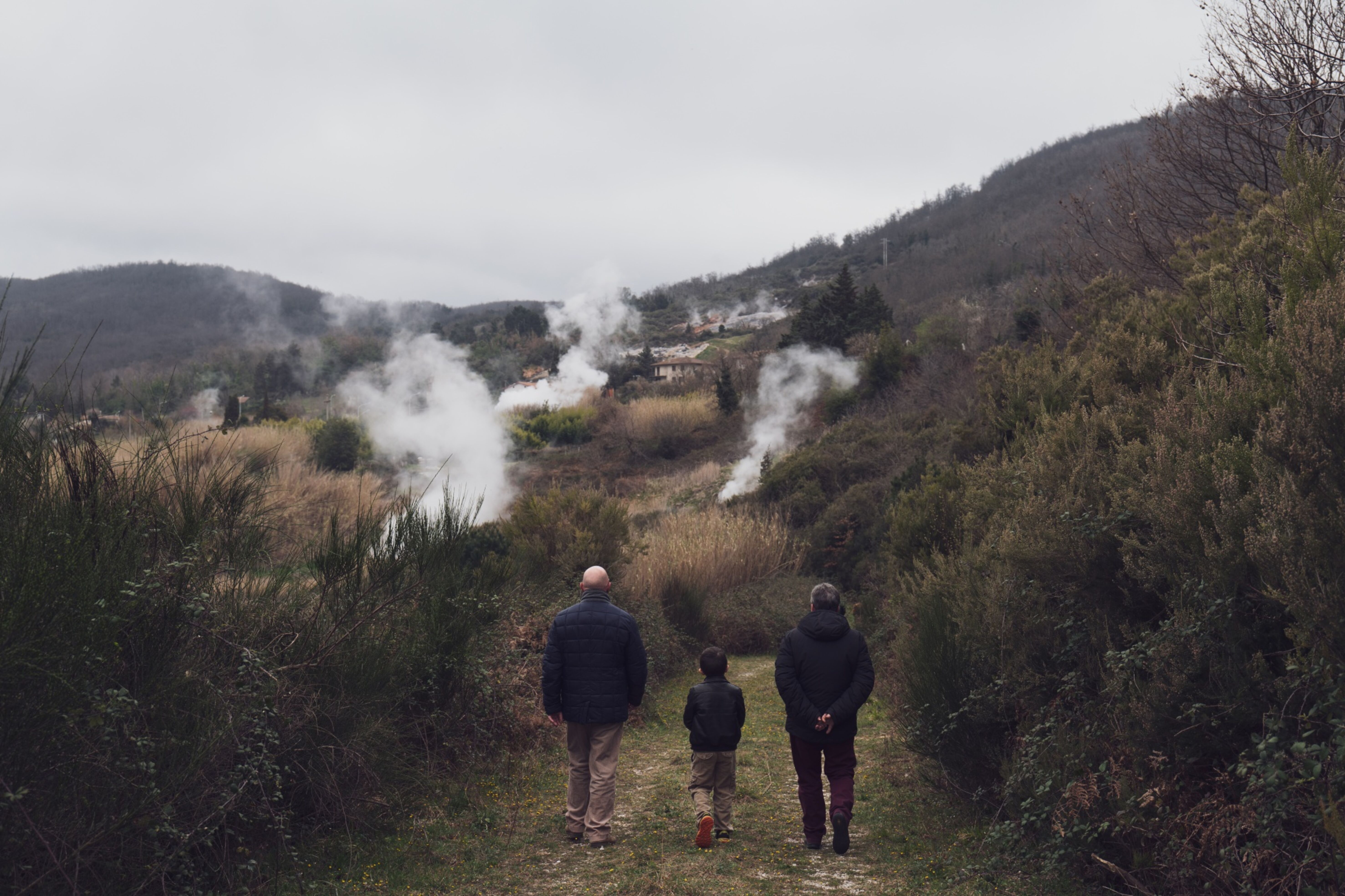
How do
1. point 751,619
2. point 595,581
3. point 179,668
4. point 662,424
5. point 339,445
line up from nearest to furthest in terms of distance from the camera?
point 179,668 → point 595,581 → point 751,619 → point 339,445 → point 662,424

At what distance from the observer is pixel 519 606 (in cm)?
923

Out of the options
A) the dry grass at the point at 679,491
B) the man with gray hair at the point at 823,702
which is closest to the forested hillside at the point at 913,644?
the man with gray hair at the point at 823,702

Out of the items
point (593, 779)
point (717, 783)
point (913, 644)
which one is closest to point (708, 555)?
point (913, 644)

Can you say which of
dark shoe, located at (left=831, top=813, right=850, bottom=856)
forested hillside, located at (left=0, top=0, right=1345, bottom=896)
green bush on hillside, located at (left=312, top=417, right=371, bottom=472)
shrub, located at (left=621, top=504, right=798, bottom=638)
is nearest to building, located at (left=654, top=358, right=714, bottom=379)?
green bush on hillside, located at (left=312, top=417, right=371, bottom=472)

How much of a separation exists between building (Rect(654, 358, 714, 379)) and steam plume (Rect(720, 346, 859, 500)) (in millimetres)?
6807

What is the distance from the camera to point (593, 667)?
5.57 meters

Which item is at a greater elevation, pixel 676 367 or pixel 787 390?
pixel 676 367

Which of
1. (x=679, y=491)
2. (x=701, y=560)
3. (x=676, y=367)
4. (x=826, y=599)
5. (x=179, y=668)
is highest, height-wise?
(x=676, y=367)

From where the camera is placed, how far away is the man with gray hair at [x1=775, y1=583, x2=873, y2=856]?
5383 millimetres

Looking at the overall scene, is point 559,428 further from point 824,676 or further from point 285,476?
point 824,676

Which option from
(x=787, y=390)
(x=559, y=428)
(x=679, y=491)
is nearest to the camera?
(x=679, y=491)

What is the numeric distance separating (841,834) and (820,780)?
11.9 inches

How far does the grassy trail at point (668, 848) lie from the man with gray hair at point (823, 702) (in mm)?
278

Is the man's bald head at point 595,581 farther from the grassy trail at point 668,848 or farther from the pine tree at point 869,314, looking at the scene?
the pine tree at point 869,314
